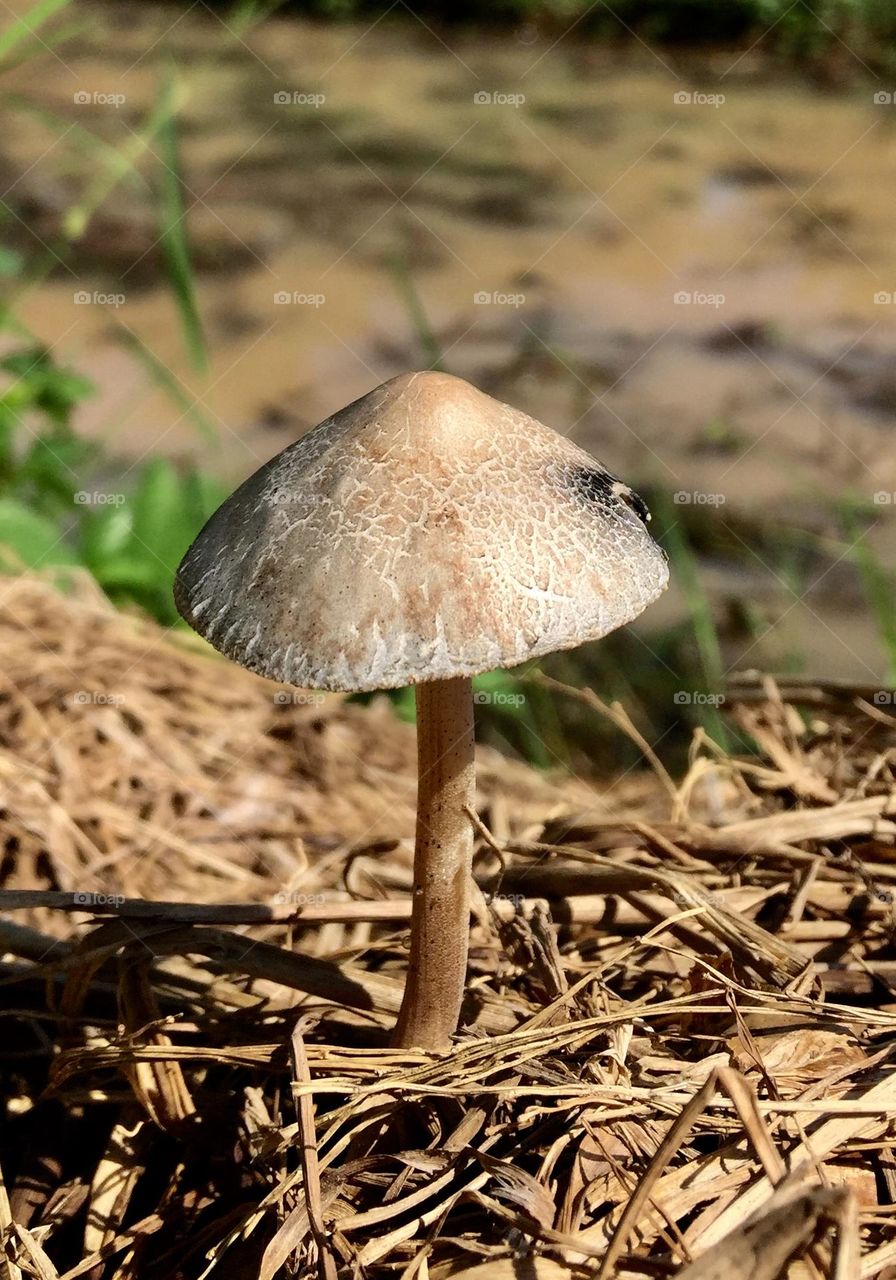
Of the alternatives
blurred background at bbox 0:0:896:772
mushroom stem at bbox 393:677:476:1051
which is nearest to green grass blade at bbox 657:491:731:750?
blurred background at bbox 0:0:896:772

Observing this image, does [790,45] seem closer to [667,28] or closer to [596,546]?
[667,28]

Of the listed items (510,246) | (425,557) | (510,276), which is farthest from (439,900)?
(510,246)

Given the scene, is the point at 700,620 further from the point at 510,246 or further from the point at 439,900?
the point at 510,246

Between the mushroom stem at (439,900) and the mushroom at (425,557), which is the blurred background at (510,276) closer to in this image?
the mushroom stem at (439,900)

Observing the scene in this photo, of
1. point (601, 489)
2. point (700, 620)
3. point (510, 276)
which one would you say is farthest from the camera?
point (510, 276)

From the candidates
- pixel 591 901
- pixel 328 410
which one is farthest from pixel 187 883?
pixel 328 410
